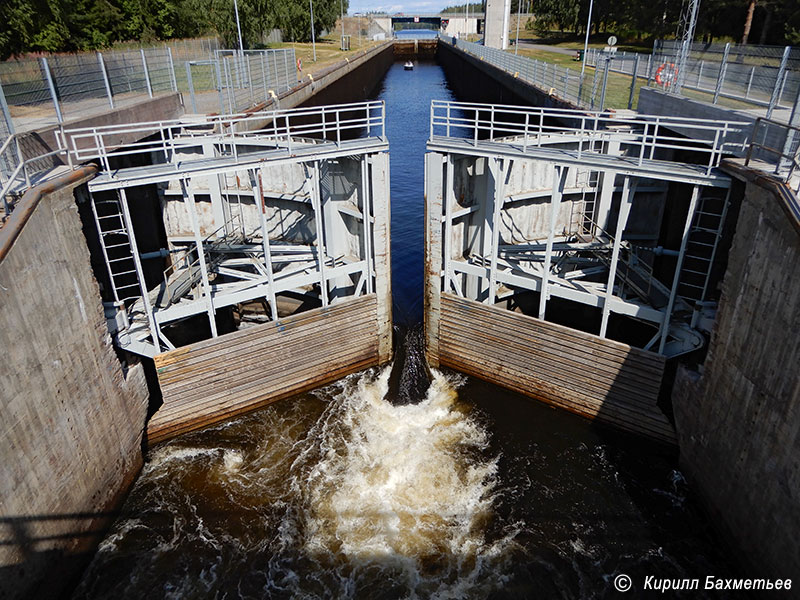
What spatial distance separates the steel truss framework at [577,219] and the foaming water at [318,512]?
13.5ft

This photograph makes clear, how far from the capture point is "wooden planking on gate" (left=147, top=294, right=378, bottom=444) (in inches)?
489

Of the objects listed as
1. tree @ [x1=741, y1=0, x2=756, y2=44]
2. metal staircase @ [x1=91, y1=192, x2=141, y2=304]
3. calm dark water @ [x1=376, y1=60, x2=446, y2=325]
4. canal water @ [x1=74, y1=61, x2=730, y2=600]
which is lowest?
canal water @ [x1=74, y1=61, x2=730, y2=600]

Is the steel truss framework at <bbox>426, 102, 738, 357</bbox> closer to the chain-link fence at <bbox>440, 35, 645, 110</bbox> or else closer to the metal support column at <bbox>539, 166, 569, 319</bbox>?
the metal support column at <bbox>539, 166, 569, 319</bbox>

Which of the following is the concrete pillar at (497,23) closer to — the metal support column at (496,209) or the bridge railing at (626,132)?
the bridge railing at (626,132)

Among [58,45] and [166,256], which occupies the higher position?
[58,45]

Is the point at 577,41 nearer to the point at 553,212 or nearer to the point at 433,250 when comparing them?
the point at 433,250

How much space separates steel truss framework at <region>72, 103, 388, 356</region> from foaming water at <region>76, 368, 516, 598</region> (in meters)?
2.90

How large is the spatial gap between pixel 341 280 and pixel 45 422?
349 inches

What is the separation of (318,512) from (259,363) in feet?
13.4

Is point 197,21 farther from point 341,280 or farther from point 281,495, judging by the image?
point 281,495

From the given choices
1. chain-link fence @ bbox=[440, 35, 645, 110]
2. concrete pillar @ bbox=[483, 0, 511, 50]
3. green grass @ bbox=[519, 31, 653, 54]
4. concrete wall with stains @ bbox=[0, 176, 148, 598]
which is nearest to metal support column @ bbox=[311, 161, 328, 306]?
concrete wall with stains @ bbox=[0, 176, 148, 598]

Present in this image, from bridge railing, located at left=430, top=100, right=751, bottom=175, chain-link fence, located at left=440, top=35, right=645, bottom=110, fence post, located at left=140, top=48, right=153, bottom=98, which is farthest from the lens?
chain-link fence, located at left=440, top=35, right=645, bottom=110

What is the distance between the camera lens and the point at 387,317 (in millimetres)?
15258

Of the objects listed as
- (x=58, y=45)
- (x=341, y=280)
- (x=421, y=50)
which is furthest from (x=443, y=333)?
(x=421, y=50)
